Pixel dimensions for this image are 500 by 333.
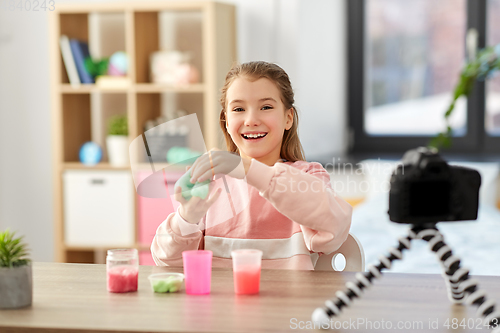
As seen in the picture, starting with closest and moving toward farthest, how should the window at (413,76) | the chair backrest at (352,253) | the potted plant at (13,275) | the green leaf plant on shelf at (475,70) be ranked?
the potted plant at (13,275) < the chair backrest at (352,253) < the green leaf plant on shelf at (475,70) < the window at (413,76)

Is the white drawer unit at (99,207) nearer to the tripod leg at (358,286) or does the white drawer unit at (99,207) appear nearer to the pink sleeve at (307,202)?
the pink sleeve at (307,202)

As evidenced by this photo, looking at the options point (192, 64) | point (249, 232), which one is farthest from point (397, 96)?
point (249, 232)

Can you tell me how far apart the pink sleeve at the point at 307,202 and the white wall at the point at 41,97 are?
2.10 meters

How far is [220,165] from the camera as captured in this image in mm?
976

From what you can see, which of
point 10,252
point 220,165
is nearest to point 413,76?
point 220,165

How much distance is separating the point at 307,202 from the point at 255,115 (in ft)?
0.95

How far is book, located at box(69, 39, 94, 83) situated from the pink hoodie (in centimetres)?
203

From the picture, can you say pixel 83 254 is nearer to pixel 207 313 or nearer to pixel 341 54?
pixel 341 54

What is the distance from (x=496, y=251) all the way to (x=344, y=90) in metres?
1.93

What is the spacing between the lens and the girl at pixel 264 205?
1.06 metres


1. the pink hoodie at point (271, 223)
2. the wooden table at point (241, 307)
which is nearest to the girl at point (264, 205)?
the pink hoodie at point (271, 223)

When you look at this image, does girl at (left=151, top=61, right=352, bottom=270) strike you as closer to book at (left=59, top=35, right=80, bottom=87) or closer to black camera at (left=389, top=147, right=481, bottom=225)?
black camera at (left=389, top=147, right=481, bottom=225)

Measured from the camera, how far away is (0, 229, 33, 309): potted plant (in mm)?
853

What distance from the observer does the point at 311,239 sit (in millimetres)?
1128
